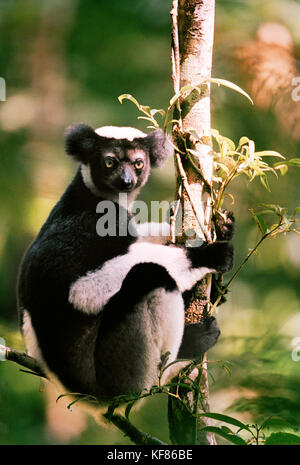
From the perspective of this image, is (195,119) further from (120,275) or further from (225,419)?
(225,419)

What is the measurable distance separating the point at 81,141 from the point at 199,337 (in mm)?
861

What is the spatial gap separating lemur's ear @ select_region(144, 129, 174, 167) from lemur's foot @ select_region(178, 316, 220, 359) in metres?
0.64

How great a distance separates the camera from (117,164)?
1.85 meters

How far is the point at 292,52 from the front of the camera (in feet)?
8.81

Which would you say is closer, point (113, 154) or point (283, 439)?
point (283, 439)

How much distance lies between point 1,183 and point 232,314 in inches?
55.0

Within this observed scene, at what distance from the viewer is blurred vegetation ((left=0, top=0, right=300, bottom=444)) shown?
2361mm

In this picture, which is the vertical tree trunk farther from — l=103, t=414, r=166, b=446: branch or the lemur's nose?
the lemur's nose

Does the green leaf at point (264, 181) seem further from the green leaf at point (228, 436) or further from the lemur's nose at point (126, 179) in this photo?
the green leaf at point (228, 436)

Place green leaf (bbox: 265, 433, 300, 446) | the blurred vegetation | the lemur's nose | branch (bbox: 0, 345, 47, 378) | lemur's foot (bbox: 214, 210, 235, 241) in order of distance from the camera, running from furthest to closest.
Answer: the blurred vegetation → the lemur's nose → lemur's foot (bbox: 214, 210, 235, 241) → branch (bbox: 0, 345, 47, 378) → green leaf (bbox: 265, 433, 300, 446)

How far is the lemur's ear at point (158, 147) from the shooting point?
1.83 metres

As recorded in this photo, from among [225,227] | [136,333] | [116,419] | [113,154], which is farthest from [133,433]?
[113,154]

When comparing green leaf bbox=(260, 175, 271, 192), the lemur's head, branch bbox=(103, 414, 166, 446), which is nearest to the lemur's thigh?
branch bbox=(103, 414, 166, 446)

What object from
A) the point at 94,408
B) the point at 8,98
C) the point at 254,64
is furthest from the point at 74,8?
the point at 94,408
